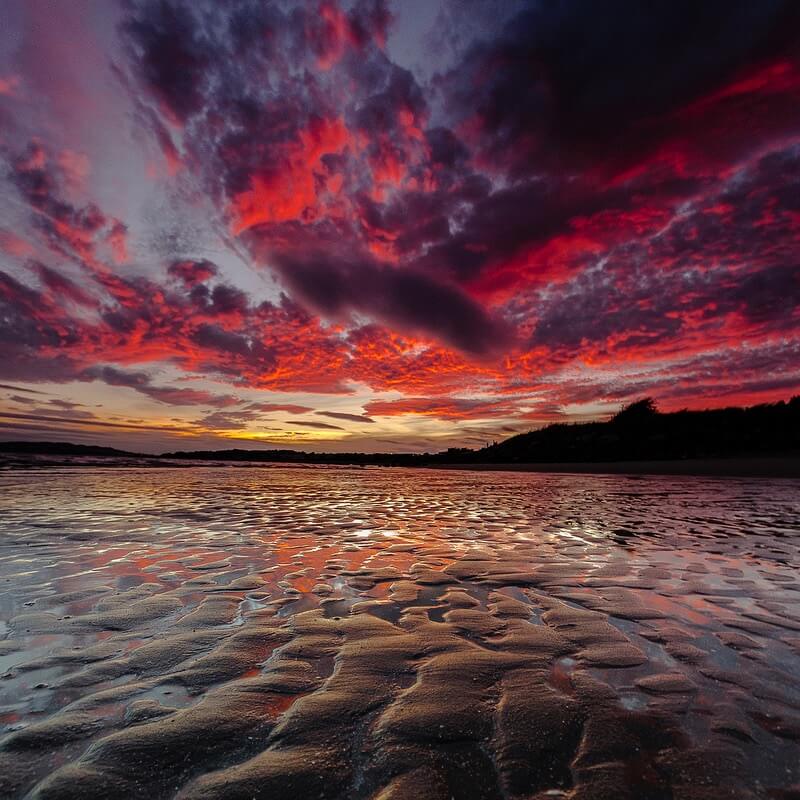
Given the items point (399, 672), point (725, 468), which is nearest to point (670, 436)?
point (725, 468)

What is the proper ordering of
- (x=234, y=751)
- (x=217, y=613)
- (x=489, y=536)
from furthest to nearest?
(x=489, y=536), (x=217, y=613), (x=234, y=751)

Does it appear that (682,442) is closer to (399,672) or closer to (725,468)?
(725,468)

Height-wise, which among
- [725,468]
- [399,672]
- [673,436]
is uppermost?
[673,436]

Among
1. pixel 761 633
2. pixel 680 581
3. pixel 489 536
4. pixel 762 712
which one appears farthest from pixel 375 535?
pixel 762 712

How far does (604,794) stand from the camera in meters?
1.50

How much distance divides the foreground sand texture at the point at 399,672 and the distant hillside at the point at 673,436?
29.4 metres

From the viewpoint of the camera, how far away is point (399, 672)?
2439mm

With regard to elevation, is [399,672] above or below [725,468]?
below

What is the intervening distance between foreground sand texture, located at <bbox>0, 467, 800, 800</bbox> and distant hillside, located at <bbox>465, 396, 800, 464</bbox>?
29.4 meters

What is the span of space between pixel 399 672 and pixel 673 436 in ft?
124

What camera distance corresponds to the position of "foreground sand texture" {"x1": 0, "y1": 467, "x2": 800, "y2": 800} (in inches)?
63.5

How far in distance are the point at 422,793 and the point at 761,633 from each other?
283cm

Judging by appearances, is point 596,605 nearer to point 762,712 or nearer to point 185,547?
point 762,712

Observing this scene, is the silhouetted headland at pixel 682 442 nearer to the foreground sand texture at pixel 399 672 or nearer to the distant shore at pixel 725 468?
the distant shore at pixel 725 468
